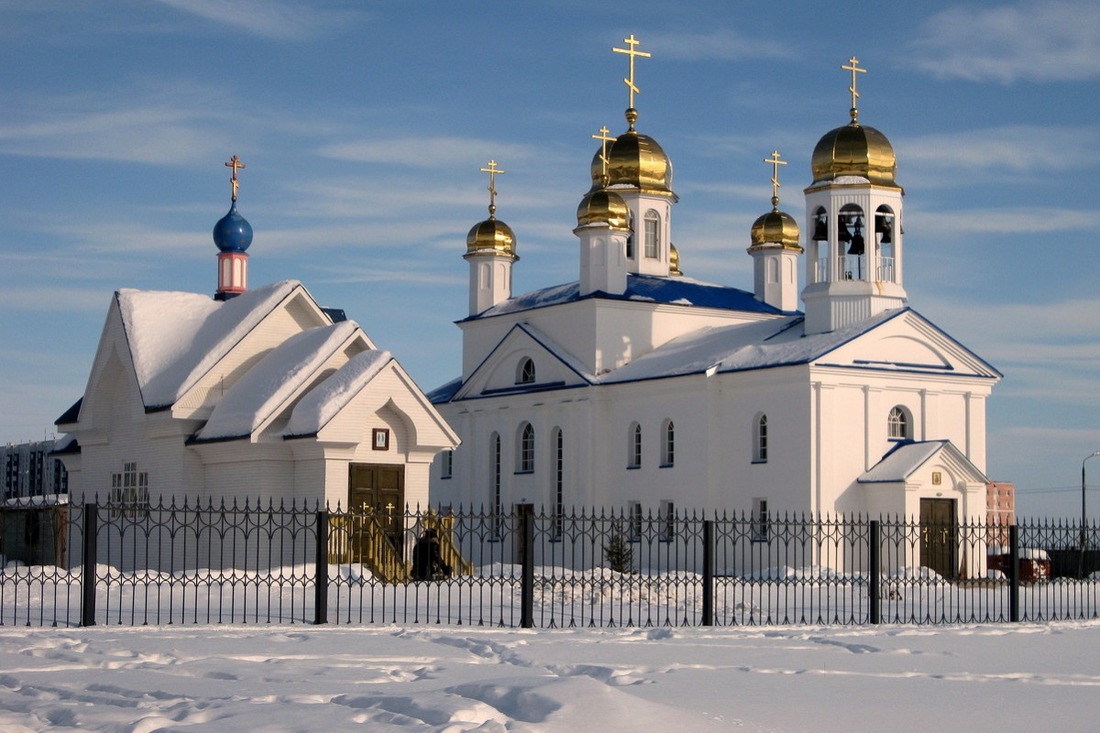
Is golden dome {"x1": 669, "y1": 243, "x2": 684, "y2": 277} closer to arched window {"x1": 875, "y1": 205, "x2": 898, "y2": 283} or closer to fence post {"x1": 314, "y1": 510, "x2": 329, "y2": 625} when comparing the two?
arched window {"x1": 875, "y1": 205, "x2": 898, "y2": 283}

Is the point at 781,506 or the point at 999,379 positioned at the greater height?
the point at 999,379

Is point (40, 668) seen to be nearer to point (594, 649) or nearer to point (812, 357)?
point (594, 649)

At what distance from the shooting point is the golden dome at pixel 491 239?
165 ft

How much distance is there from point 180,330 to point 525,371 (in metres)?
13.8

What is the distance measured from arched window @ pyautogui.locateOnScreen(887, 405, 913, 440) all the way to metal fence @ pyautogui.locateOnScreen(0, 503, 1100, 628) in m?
2.55

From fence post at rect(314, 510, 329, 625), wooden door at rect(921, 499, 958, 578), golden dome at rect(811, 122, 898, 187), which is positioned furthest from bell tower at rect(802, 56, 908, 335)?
fence post at rect(314, 510, 329, 625)

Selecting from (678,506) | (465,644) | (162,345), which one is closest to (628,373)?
(678,506)

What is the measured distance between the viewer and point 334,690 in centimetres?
1197

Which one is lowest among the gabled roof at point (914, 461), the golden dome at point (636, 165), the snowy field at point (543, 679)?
the snowy field at point (543, 679)

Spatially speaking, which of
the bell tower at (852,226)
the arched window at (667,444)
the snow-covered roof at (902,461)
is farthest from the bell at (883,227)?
the arched window at (667,444)

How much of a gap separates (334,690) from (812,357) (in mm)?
23809

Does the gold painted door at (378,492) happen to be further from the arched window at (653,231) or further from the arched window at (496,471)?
the arched window at (653,231)

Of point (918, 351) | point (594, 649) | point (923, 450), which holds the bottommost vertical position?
point (594, 649)

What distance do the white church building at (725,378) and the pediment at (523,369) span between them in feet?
0.18
